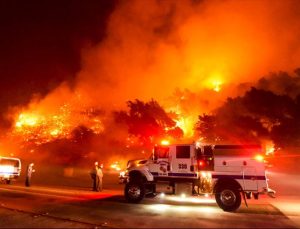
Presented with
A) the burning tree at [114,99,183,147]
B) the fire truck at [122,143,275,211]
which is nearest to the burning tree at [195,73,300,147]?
the burning tree at [114,99,183,147]

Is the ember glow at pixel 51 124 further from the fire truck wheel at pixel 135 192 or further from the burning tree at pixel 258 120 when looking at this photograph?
the fire truck wheel at pixel 135 192

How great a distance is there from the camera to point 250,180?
39.4 ft

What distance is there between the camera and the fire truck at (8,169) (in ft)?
71.3

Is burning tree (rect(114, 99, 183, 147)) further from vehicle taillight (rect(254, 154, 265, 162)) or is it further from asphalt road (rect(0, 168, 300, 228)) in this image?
vehicle taillight (rect(254, 154, 265, 162))

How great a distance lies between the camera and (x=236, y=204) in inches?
469

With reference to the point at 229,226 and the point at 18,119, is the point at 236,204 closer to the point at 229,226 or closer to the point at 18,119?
the point at 229,226

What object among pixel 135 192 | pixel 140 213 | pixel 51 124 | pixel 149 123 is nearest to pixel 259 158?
pixel 140 213

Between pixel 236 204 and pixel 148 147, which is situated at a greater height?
pixel 148 147

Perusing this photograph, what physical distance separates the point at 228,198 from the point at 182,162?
7.67 ft

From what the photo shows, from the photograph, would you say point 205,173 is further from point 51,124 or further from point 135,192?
point 51,124

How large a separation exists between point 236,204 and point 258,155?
6.27 ft

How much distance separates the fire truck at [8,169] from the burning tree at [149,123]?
1523cm

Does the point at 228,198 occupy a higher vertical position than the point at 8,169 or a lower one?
lower

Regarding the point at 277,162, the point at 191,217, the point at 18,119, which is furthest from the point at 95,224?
the point at 18,119
